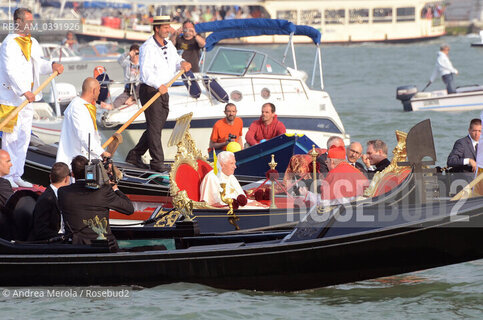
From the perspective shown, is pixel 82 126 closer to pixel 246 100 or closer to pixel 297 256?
pixel 297 256

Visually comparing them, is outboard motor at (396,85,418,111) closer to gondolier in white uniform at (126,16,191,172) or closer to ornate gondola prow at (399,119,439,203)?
gondolier in white uniform at (126,16,191,172)

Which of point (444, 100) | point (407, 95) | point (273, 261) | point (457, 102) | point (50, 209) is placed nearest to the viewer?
point (50, 209)

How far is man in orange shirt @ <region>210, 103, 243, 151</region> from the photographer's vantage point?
35.0 feet

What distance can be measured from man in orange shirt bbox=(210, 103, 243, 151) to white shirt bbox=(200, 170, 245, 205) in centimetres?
253

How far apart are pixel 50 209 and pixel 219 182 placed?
→ 1.59 m

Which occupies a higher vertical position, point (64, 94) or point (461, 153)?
point (64, 94)

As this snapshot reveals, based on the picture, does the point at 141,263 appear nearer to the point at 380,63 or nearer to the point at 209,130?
the point at 209,130

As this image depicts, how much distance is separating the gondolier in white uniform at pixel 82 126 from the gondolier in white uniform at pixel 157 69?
4.64ft

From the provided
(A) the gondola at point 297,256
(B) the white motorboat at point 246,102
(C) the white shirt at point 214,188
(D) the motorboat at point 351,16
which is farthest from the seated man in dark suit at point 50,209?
(D) the motorboat at point 351,16

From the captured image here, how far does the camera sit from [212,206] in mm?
7891

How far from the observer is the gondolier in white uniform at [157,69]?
9416 mm

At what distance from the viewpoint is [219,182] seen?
8141 mm

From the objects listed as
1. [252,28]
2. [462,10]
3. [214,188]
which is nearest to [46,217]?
[214,188]

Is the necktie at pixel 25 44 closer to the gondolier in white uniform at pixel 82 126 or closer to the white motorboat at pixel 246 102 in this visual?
the gondolier in white uniform at pixel 82 126
